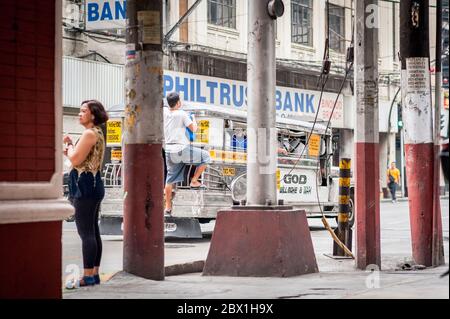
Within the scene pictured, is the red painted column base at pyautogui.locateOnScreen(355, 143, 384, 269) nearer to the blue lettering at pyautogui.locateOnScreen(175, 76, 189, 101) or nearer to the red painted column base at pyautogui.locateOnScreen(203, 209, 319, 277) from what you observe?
the red painted column base at pyautogui.locateOnScreen(203, 209, 319, 277)

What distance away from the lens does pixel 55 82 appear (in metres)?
7.48

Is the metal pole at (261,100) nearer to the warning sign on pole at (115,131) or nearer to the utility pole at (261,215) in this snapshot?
the utility pole at (261,215)

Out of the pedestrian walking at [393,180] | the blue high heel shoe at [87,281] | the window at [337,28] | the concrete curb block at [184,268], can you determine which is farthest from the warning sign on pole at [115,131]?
the pedestrian walking at [393,180]

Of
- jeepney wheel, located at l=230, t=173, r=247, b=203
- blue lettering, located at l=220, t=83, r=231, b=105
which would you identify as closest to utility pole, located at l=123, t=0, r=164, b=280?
jeepney wheel, located at l=230, t=173, r=247, b=203

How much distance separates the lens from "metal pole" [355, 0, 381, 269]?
37.0ft

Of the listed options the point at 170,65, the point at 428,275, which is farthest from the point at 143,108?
the point at 170,65

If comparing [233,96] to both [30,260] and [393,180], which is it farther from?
[30,260]

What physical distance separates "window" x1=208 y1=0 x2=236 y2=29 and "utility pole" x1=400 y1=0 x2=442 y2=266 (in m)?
18.8

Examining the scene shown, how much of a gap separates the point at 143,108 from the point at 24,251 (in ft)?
9.58

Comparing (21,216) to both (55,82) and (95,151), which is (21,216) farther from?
(95,151)

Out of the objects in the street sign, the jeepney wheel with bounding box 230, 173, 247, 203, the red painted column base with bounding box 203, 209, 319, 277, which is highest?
the street sign

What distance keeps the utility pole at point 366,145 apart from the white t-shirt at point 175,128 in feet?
16.3
